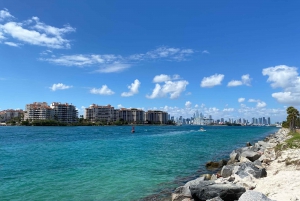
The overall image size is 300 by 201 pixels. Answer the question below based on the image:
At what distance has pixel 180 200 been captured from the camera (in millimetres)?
13484

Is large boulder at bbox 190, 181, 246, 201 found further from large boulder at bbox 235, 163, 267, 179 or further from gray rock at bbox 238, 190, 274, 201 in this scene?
large boulder at bbox 235, 163, 267, 179

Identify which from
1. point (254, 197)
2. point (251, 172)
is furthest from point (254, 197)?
point (251, 172)

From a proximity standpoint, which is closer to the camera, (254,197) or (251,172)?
(254,197)

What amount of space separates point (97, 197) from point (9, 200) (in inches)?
208

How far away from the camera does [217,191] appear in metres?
11.8

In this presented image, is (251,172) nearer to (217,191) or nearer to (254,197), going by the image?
(217,191)

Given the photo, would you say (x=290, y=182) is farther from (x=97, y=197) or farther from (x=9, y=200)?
(x=9, y=200)

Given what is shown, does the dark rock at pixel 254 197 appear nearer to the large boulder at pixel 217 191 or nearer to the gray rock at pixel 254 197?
the gray rock at pixel 254 197

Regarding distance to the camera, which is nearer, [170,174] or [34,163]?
[170,174]

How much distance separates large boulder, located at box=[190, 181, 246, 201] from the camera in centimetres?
1152

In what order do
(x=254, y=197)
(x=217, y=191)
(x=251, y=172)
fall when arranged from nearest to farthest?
(x=254, y=197) → (x=217, y=191) → (x=251, y=172)

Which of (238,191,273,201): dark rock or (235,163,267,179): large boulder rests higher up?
(238,191,273,201): dark rock

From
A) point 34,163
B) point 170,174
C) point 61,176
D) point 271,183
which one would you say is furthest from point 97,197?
point 34,163

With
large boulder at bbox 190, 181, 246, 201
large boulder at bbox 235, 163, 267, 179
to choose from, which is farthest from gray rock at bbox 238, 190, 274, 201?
large boulder at bbox 235, 163, 267, 179
